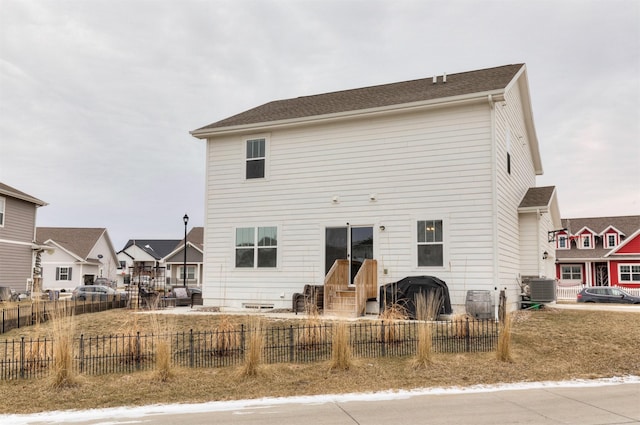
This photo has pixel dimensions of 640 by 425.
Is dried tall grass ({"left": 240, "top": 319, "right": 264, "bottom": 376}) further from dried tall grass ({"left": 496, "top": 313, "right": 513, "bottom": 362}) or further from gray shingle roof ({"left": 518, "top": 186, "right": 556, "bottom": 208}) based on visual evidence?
gray shingle roof ({"left": 518, "top": 186, "right": 556, "bottom": 208})

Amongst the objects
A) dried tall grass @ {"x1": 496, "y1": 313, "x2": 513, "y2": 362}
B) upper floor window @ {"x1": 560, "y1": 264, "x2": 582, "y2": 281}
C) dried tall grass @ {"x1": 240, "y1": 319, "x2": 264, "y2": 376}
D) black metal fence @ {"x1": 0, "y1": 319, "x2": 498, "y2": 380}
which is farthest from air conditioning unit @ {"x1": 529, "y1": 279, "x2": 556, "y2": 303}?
upper floor window @ {"x1": 560, "y1": 264, "x2": 582, "y2": 281}

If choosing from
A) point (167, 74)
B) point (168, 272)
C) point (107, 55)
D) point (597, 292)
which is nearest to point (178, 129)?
point (167, 74)

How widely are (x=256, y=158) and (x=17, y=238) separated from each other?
63.3ft

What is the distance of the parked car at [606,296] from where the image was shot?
87.8 ft

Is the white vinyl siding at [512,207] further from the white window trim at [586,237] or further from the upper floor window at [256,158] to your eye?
the white window trim at [586,237]

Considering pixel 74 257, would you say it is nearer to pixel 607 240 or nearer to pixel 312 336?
pixel 312 336

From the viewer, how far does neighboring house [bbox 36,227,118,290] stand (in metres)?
46.5

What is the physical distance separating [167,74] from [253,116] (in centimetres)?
675

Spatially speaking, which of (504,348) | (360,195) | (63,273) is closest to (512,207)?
(360,195)

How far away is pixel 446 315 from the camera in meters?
12.7

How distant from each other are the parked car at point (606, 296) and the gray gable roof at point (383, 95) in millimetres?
16605

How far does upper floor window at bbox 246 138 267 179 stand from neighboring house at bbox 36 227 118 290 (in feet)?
120

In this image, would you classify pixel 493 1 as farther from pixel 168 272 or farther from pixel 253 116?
pixel 168 272

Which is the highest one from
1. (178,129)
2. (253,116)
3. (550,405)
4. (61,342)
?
(178,129)
